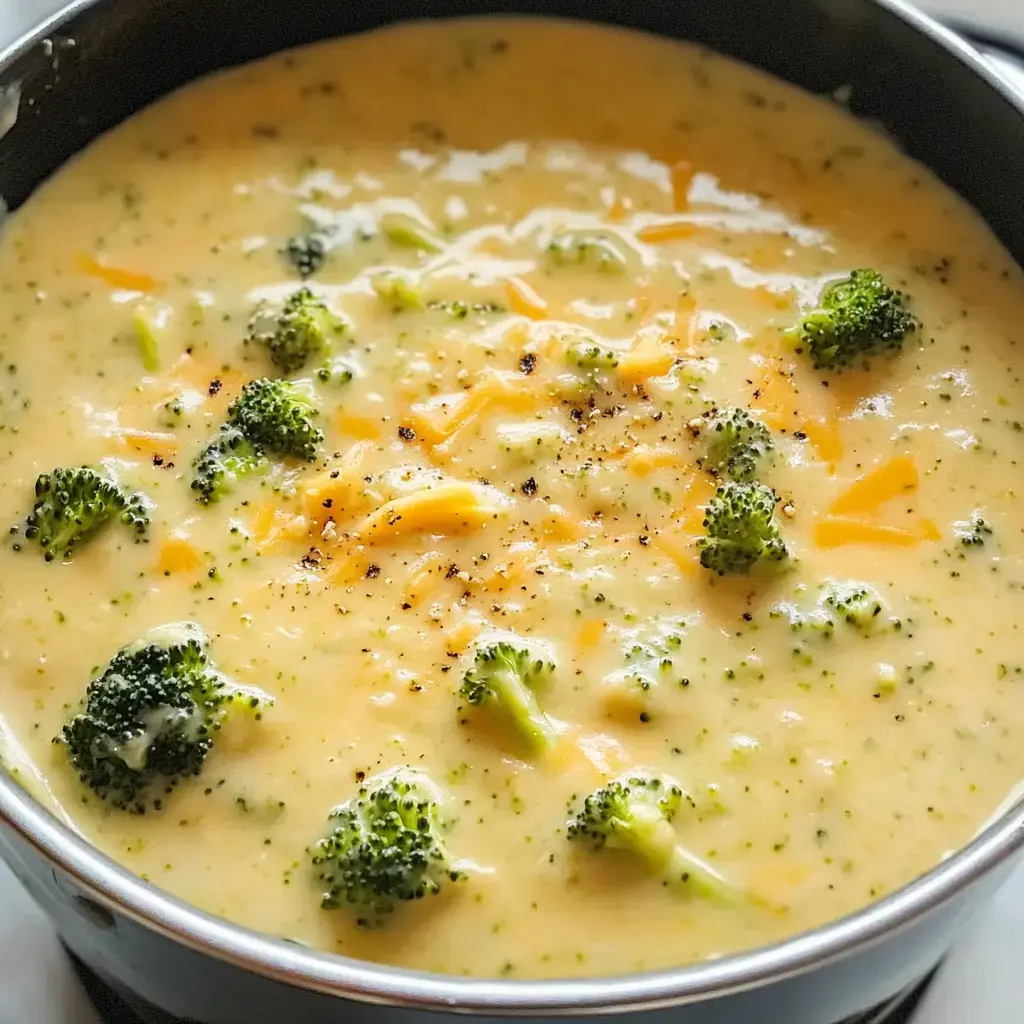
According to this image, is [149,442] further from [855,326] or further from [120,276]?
[855,326]

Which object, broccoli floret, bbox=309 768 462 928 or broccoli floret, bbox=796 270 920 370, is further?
broccoli floret, bbox=796 270 920 370

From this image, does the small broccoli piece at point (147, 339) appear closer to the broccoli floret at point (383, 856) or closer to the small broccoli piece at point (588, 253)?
the small broccoli piece at point (588, 253)

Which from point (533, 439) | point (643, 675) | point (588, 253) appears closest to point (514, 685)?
point (643, 675)

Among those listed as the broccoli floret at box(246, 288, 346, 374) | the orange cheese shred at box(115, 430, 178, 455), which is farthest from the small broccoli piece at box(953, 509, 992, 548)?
the orange cheese shred at box(115, 430, 178, 455)

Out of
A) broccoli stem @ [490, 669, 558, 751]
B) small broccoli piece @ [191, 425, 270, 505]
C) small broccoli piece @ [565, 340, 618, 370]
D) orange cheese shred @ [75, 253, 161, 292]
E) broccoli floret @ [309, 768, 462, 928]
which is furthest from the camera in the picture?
orange cheese shred @ [75, 253, 161, 292]

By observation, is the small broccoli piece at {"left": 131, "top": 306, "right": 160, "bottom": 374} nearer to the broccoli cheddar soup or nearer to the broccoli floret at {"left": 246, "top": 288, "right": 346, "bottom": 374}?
the broccoli cheddar soup
